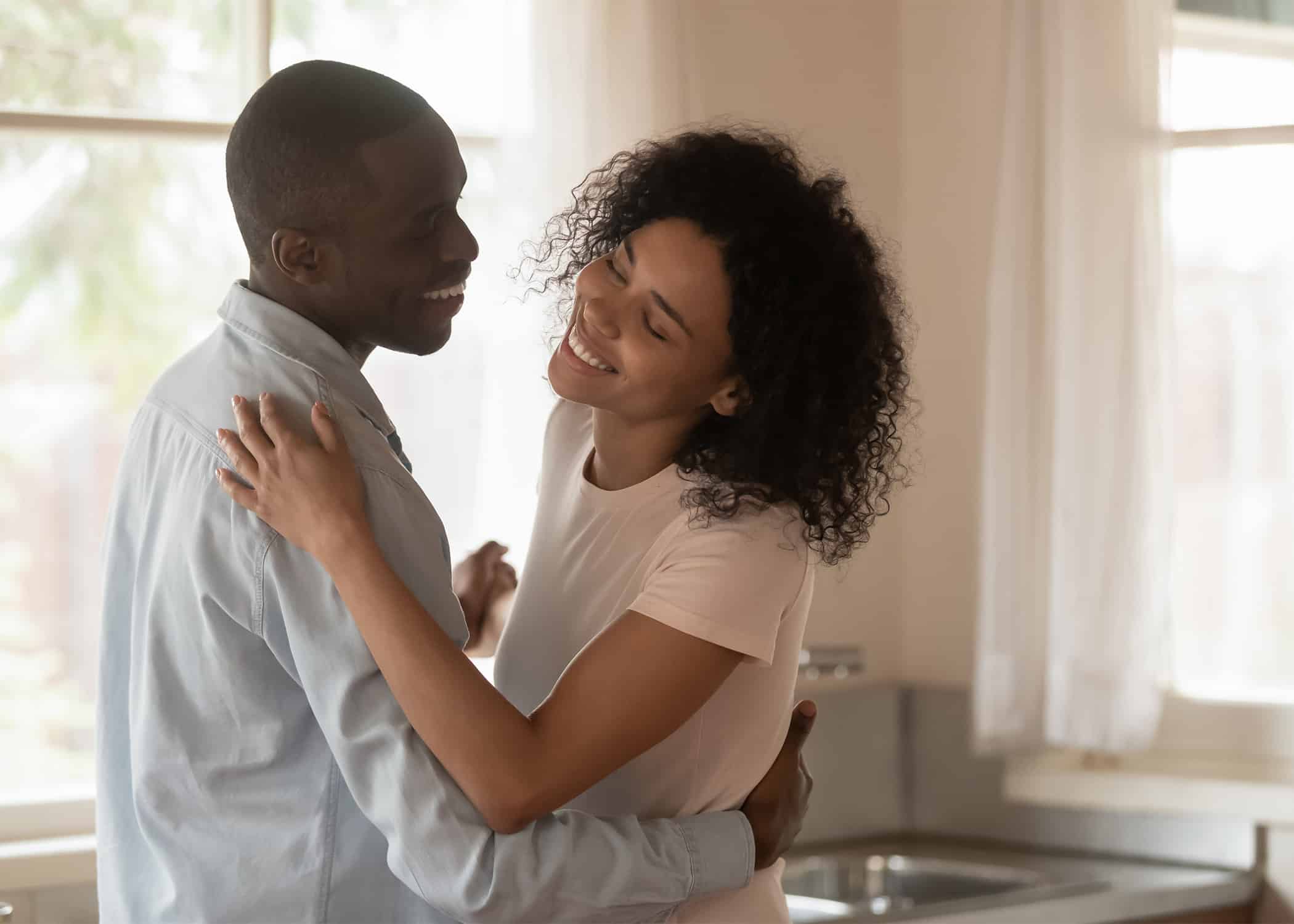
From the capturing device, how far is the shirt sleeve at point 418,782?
1.18 meters

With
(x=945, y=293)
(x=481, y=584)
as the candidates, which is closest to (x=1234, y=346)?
(x=945, y=293)

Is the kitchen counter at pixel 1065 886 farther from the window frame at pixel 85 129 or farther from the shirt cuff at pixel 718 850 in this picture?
the window frame at pixel 85 129

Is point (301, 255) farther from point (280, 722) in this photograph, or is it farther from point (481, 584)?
point (481, 584)

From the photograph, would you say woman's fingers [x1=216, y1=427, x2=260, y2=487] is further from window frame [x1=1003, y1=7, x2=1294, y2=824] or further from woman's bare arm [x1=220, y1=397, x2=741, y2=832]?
window frame [x1=1003, y1=7, x2=1294, y2=824]

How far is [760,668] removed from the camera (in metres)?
1.43

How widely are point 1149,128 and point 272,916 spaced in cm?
208

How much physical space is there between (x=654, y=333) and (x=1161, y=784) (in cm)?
174

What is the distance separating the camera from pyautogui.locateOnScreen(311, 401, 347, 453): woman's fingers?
3.95 feet

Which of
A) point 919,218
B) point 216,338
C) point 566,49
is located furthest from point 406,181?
point 919,218

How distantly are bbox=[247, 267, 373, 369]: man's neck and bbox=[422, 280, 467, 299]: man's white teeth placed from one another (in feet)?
0.27

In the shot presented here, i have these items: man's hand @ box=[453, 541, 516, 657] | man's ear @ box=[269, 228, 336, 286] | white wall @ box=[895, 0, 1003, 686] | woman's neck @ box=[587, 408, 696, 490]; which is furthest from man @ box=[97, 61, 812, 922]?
white wall @ box=[895, 0, 1003, 686]

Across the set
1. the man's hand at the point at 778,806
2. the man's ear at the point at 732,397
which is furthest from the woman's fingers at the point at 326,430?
the man's hand at the point at 778,806

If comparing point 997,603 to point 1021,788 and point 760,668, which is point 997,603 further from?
point 760,668

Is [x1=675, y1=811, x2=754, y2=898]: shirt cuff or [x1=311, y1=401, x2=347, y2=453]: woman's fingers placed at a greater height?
[x1=311, y1=401, x2=347, y2=453]: woman's fingers
